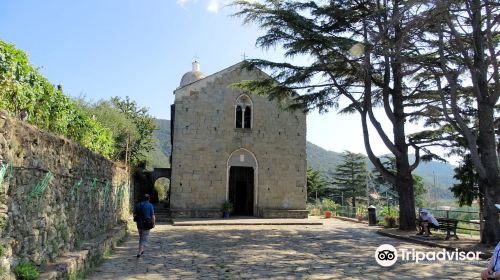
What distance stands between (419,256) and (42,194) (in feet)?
29.1

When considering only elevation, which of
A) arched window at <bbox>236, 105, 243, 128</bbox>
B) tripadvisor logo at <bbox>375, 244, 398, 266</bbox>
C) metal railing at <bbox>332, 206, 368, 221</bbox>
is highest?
arched window at <bbox>236, 105, 243, 128</bbox>

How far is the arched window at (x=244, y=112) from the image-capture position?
77.1 feet

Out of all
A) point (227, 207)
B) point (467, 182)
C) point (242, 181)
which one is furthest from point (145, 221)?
point (467, 182)

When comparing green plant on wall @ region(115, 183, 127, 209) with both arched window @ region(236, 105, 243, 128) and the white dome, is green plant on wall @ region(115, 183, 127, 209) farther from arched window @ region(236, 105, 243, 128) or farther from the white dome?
the white dome

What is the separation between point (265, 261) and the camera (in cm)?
960

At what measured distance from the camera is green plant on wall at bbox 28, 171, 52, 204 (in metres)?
5.69

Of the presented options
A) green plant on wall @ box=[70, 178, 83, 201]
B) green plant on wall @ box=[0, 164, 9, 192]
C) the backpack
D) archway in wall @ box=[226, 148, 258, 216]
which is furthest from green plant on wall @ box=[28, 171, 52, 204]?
archway in wall @ box=[226, 148, 258, 216]

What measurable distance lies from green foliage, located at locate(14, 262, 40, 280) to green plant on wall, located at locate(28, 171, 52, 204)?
86 cm

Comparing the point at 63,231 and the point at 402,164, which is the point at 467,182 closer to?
the point at 402,164

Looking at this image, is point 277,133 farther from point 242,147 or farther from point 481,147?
point 481,147

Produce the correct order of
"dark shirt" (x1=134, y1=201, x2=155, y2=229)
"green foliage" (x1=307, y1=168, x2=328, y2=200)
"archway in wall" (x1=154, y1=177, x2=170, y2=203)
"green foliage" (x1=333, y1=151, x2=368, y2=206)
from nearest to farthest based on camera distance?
"dark shirt" (x1=134, y1=201, x2=155, y2=229), "archway in wall" (x1=154, y1=177, x2=170, y2=203), "green foliage" (x1=307, y1=168, x2=328, y2=200), "green foliage" (x1=333, y1=151, x2=368, y2=206)

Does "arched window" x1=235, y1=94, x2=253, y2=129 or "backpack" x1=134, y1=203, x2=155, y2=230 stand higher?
"arched window" x1=235, y1=94, x2=253, y2=129

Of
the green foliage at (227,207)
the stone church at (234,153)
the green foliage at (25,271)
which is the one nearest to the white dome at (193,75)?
the stone church at (234,153)

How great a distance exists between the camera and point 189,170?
2203 centimetres
